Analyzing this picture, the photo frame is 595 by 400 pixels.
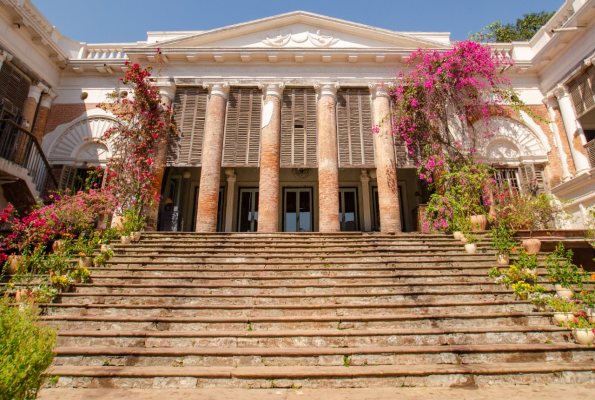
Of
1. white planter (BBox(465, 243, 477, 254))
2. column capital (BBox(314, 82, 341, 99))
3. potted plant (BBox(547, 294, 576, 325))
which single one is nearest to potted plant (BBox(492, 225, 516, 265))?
white planter (BBox(465, 243, 477, 254))

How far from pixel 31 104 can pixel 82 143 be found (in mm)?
2021

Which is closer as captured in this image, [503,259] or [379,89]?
[503,259]

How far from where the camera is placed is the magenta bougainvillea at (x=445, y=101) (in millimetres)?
11047

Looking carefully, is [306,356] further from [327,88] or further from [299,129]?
[327,88]

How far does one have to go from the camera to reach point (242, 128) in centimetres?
1192

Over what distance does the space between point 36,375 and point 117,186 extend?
30.3 ft

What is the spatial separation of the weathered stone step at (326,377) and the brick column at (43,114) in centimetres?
1155

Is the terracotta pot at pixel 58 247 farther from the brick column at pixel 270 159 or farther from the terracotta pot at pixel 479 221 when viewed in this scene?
the terracotta pot at pixel 479 221

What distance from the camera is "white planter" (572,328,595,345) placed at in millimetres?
4562

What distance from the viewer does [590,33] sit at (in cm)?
1046

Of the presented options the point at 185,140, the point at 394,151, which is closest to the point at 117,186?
the point at 185,140

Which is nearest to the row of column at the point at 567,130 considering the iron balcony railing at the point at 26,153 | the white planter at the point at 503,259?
the white planter at the point at 503,259

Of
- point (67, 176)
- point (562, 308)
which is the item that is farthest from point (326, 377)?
point (67, 176)

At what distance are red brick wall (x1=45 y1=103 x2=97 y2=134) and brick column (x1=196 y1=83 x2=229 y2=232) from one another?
16.7ft
